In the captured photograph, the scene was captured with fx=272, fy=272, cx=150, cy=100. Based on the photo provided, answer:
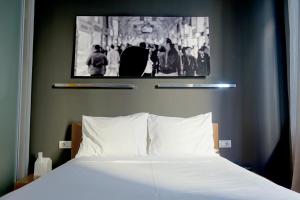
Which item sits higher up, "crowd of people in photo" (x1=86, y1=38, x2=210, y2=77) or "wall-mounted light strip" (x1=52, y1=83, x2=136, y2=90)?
"crowd of people in photo" (x1=86, y1=38, x2=210, y2=77)

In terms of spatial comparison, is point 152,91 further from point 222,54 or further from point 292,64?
point 292,64

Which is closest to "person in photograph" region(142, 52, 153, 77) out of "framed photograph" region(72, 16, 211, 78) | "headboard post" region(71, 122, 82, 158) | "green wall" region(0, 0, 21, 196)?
"framed photograph" region(72, 16, 211, 78)

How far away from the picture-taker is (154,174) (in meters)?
1.81

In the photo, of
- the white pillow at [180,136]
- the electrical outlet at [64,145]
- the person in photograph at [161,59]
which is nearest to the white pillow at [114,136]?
the white pillow at [180,136]

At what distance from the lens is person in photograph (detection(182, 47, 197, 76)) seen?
2.97 meters

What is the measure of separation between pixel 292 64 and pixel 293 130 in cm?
67

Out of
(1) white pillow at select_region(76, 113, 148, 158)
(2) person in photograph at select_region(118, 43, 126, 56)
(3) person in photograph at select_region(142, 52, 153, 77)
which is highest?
(2) person in photograph at select_region(118, 43, 126, 56)

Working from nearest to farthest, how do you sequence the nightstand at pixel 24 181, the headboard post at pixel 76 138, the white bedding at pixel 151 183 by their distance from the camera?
the white bedding at pixel 151 183, the nightstand at pixel 24 181, the headboard post at pixel 76 138

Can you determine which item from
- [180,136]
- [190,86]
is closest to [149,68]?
[190,86]

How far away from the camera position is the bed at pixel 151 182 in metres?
1.32

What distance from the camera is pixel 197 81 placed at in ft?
9.87

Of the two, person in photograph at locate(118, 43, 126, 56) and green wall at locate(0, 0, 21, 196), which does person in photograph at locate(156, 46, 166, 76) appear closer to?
person in photograph at locate(118, 43, 126, 56)

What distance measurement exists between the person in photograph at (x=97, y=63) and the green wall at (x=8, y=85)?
72cm

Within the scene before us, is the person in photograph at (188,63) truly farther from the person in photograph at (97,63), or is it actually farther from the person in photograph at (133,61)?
the person in photograph at (97,63)
